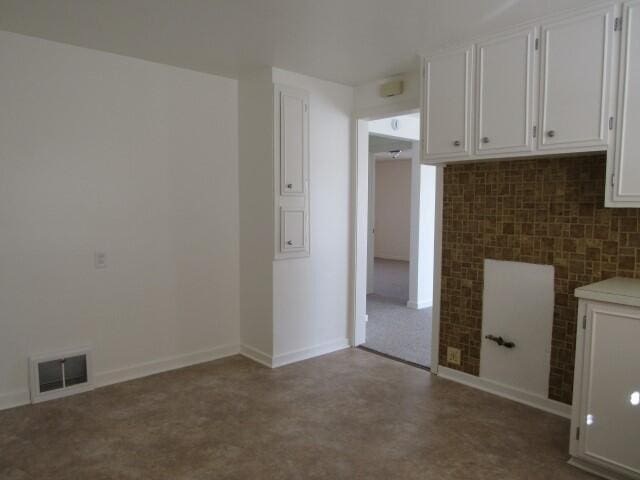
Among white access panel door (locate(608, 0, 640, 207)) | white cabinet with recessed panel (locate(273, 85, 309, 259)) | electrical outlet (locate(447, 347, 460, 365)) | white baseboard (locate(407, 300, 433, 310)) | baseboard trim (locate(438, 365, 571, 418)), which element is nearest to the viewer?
white access panel door (locate(608, 0, 640, 207))

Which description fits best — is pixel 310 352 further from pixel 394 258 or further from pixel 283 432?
pixel 394 258

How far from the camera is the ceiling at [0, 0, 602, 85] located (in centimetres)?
246

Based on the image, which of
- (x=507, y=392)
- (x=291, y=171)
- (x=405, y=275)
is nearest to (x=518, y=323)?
(x=507, y=392)

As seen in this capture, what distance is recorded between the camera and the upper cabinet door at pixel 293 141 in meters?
3.61

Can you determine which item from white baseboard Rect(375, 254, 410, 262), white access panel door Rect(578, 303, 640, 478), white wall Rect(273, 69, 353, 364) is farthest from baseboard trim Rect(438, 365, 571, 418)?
white baseboard Rect(375, 254, 410, 262)

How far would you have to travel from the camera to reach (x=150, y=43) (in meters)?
3.04

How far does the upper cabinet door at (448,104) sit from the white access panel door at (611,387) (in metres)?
1.34

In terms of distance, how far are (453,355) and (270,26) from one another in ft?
8.76

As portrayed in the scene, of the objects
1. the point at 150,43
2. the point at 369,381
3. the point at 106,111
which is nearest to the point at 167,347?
the point at 369,381

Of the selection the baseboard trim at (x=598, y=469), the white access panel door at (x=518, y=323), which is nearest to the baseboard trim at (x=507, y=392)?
the white access panel door at (x=518, y=323)

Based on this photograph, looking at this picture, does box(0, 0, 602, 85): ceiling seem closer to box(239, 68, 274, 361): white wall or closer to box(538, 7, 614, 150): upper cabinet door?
box(538, 7, 614, 150): upper cabinet door

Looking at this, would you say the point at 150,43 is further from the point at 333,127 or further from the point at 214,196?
the point at 333,127

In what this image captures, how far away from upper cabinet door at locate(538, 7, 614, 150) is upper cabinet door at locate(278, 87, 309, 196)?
182 centimetres

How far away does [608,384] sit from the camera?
7.20ft
